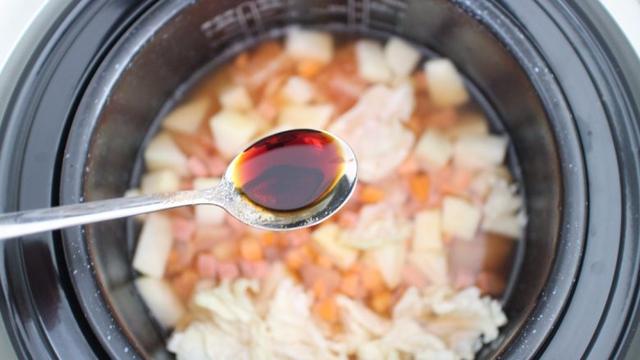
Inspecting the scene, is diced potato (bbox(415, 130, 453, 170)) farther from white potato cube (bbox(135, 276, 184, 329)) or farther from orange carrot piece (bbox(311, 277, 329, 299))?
white potato cube (bbox(135, 276, 184, 329))

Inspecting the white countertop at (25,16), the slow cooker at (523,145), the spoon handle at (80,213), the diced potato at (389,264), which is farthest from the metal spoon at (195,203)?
the white countertop at (25,16)

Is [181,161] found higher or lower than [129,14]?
lower

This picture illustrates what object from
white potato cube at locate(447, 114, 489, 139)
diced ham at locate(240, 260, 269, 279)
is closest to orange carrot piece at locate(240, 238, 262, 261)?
diced ham at locate(240, 260, 269, 279)

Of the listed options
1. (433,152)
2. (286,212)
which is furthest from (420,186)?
(286,212)

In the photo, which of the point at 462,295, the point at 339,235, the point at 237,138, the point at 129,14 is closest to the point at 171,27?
the point at 129,14

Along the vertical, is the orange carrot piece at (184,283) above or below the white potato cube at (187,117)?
below

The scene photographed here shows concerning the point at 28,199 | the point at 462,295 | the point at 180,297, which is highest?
the point at 28,199

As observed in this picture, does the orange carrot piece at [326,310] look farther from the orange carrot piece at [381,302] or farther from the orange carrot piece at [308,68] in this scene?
the orange carrot piece at [308,68]

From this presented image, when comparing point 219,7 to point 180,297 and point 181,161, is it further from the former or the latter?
point 180,297
